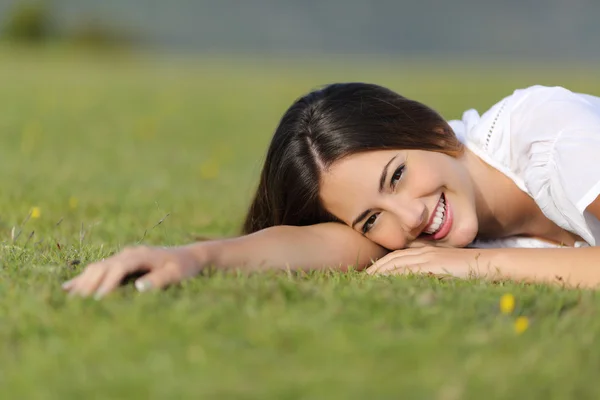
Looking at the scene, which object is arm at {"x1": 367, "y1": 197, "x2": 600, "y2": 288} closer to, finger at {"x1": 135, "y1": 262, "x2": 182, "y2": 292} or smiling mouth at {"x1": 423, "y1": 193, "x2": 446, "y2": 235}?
smiling mouth at {"x1": 423, "y1": 193, "x2": 446, "y2": 235}

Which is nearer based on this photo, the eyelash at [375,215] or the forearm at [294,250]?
the forearm at [294,250]

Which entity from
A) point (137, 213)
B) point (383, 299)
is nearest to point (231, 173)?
point (137, 213)

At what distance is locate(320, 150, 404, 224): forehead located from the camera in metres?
3.56

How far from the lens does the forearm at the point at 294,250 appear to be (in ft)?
10.2


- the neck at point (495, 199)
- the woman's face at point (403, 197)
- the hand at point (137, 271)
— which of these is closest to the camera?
the hand at point (137, 271)

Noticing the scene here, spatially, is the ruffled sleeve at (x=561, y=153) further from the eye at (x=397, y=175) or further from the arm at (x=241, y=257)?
the arm at (x=241, y=257)

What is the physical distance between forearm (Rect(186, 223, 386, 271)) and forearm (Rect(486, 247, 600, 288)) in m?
0.61

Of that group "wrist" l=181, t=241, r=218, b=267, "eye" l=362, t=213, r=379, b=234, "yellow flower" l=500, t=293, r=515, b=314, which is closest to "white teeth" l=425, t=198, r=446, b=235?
"eye" l=362, t=213, r=379, b=234

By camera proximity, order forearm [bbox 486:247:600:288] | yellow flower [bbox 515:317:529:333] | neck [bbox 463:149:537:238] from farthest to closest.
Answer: neck [bbox 463:149:537:238]
forearm [bbox 486:247:600:288]
yellow flower [bbox 515:317:529:333]

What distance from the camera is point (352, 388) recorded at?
1.81 meters

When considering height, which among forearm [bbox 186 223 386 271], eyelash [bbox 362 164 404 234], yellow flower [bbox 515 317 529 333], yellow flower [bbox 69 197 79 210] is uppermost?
yellow flower [bbox 515 317 529 333]

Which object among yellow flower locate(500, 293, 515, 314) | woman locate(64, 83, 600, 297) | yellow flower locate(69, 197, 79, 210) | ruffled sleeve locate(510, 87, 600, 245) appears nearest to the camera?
yellow flower locate(500, 293, 515, 314)

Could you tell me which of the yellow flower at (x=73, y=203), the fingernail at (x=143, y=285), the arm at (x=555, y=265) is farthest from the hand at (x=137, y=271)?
the yellow flower at (x=73, y=203)

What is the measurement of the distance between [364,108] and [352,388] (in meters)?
2.28
